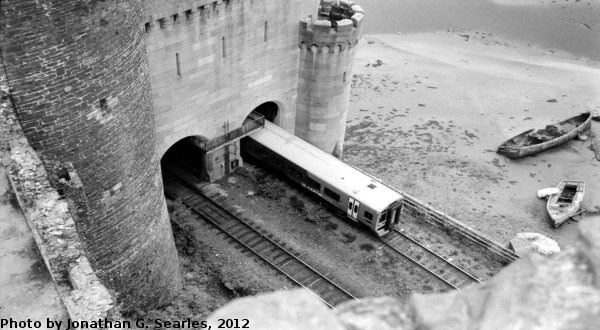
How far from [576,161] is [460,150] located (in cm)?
613

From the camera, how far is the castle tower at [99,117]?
12.8 metres

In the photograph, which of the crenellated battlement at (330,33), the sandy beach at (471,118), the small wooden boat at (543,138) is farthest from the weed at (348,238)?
the small wooden boat at (543,138)

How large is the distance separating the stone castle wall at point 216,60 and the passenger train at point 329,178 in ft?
5.47

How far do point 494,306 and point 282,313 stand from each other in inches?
61.6

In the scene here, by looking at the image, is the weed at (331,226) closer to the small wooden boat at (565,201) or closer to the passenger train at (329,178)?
the passenger train at (329,178)

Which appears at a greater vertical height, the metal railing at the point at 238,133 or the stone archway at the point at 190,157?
the metal railing at the point at 238,133

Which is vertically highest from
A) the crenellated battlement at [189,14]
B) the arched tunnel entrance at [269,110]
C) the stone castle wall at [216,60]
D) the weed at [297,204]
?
the crenellated battlement at [189,14]

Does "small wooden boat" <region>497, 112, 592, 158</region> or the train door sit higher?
the train door

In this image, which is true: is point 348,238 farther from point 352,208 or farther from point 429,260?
point 429,260

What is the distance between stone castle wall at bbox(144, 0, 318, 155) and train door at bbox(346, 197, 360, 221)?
5.65 meters

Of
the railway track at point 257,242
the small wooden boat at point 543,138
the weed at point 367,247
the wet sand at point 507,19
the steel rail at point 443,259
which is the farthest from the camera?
the wet sand at point 507,19

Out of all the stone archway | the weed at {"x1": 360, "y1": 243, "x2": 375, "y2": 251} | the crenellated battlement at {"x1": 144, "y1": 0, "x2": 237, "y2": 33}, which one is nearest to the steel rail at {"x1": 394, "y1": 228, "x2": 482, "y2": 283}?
the weed at {"x1": 360, "y1": 243, "x2": 375, "y2": 251}

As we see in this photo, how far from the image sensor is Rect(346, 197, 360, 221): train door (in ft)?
83.7

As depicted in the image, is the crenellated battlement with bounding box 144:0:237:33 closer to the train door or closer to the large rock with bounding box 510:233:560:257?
the train door
